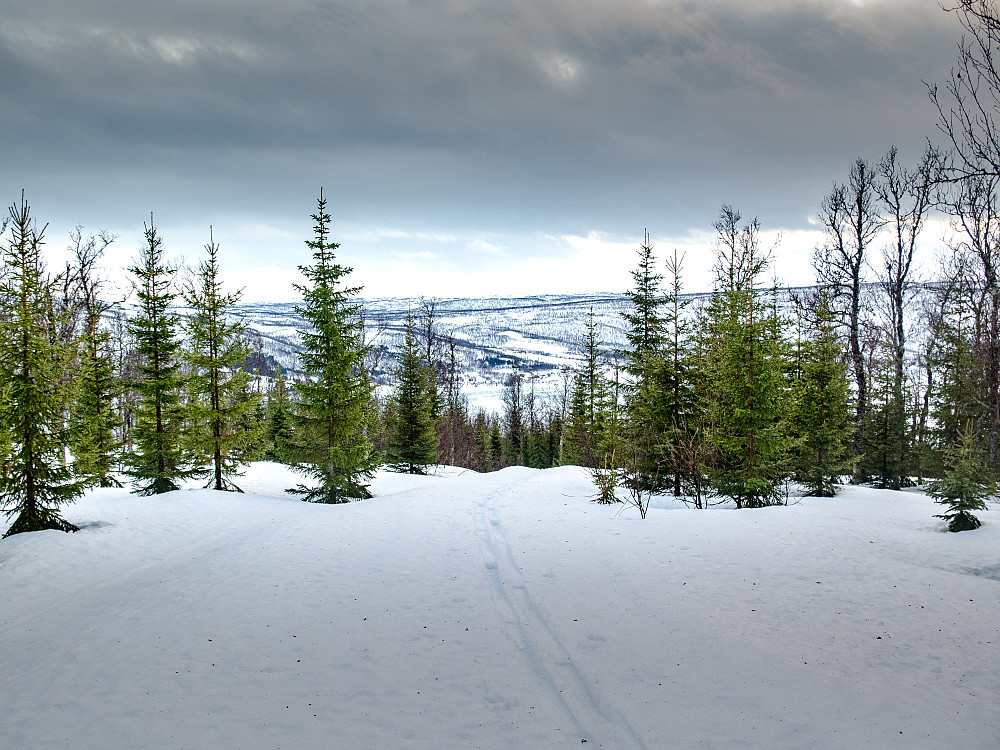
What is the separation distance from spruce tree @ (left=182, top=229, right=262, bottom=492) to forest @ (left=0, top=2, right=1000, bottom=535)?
0.22ft

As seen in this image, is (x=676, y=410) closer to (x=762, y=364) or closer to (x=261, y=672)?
(x=762, y=364)

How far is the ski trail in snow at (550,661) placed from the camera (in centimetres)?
376

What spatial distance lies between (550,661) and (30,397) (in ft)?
34.6

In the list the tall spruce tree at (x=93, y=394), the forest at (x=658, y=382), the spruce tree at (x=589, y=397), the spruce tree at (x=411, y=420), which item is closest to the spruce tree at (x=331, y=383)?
the forest at (x=658, y=382)

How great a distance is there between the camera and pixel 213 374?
1563 cm

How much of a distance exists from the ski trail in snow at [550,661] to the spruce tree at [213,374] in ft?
36.9

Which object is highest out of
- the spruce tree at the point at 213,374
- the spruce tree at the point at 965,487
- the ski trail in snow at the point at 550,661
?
the spruce tree at the point at 213,374

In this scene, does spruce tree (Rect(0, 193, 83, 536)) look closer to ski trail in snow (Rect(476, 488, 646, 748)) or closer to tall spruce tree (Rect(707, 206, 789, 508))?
ski trail in snow (Rect(476, 488, 646, 748))

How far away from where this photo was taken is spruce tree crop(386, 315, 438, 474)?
82.9 feet

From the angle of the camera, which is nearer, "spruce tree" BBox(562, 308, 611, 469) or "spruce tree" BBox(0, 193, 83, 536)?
"spruce tree" BBox(0, 193, 83, 536)

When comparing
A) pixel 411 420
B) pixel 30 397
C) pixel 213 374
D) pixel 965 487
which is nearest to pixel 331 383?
pixel 213 374

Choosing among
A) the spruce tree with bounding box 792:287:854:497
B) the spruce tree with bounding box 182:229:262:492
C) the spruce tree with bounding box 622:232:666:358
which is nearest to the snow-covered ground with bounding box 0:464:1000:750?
the spruce tree with bounding box 792:287:854:497

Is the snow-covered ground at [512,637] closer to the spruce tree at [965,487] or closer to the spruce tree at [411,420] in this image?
the spruce tree at [965,487]

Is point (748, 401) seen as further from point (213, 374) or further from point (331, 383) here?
point (213, 374)
